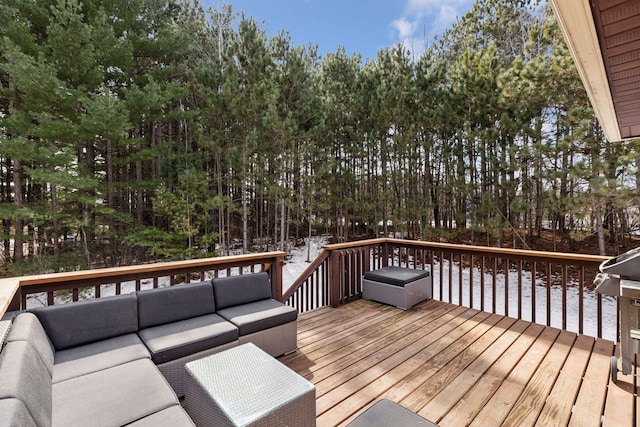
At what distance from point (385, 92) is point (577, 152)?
5.65 meters

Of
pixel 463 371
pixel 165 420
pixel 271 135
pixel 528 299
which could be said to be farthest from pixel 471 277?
pixel 271 135

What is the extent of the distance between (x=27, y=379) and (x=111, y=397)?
1.21 ft

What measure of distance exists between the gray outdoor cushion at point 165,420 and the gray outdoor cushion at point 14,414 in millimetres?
388

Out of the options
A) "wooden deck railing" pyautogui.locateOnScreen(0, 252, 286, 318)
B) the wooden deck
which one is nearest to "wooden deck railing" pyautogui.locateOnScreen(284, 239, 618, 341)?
the wooden deck

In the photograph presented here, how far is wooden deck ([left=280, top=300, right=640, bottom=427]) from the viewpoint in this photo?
1840 mm

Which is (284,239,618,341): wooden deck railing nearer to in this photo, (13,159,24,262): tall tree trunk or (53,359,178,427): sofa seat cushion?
(53,359,178,427): sofa seat cushion

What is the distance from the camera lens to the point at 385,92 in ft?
31.3

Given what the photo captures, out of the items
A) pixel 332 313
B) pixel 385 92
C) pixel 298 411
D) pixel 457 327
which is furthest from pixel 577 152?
pixel 298 411

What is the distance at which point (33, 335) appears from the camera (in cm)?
160

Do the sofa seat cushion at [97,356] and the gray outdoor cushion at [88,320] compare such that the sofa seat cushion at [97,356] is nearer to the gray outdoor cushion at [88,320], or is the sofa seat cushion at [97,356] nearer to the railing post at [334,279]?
the gray outdoor cushion at [88,320]

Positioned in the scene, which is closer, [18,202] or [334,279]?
[334,279]

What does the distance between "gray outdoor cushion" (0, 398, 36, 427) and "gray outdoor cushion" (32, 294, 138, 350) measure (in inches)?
46.5

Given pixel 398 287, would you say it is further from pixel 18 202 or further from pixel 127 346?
pixel 18 202

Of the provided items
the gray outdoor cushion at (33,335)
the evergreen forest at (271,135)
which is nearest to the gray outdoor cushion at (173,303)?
the gray outdoor cushion at (33,335)
